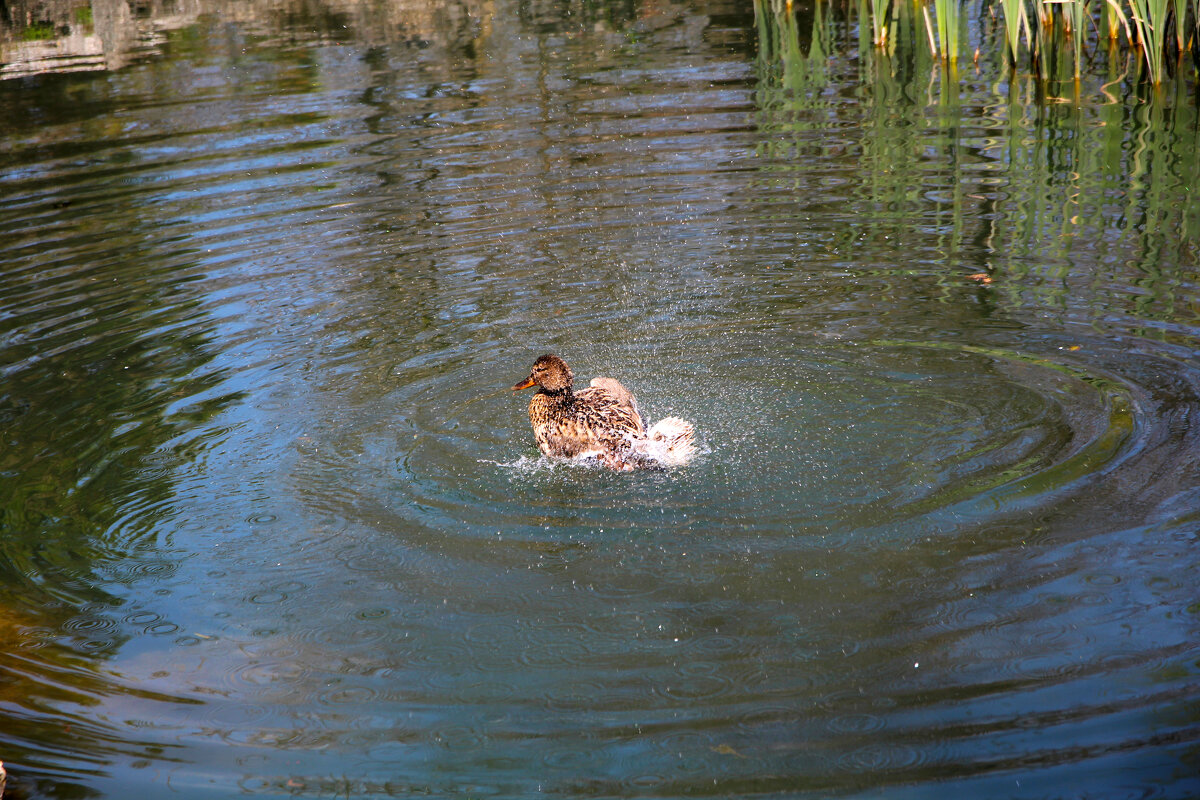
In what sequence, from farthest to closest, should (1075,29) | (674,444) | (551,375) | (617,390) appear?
(1075,29) < (617,390) < (551,375) < (674,444)

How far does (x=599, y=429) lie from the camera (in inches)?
241

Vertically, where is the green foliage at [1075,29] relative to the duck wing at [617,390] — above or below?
above

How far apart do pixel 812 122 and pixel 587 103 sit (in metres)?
3.38

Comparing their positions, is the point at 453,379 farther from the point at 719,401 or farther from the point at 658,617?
the point at 658,617

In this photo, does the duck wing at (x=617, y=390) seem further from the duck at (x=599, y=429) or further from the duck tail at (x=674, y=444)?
→ the duck tail at (x=674, y=444)

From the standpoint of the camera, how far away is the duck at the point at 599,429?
20.0ft

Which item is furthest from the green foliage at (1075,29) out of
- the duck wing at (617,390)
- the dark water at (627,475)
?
the duck wing at (617,390)

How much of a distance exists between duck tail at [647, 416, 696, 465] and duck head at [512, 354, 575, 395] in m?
0.63

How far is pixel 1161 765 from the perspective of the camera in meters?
3.73

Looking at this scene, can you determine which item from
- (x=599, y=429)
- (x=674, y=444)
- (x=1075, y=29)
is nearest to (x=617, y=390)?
(x=599, y=429)

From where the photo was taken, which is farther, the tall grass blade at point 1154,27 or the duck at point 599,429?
the tall grass blade at point 1154,27

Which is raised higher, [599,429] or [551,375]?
[551,375]

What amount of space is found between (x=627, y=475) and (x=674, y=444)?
0.31 m

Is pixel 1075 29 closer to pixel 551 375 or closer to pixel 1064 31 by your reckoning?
pixel 1064 31
